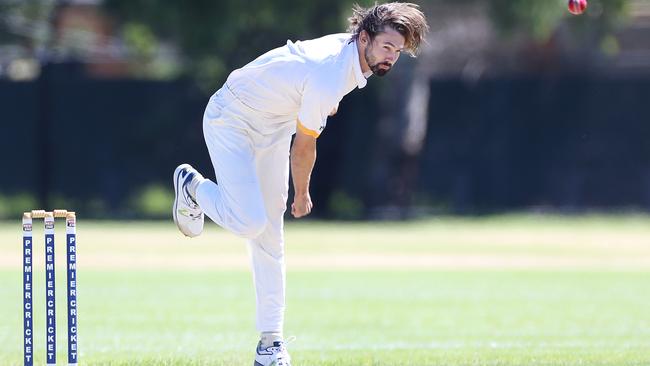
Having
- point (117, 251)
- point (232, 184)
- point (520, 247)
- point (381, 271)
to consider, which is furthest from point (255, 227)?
point (520, 247)

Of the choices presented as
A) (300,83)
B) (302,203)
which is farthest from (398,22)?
(302,203)

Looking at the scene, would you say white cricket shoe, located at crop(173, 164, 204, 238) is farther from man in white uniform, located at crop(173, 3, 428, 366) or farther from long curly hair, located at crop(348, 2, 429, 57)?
long curly hair, located at crop(348, 2, 429, 57)

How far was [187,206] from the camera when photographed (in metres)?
7.73

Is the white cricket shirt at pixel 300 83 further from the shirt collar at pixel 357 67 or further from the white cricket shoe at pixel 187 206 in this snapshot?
the white cricket shoe at pixel 187 206

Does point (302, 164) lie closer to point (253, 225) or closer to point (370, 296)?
point (253, 225)

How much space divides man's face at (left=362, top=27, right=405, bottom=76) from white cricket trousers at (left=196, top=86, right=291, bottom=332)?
29.6 inches

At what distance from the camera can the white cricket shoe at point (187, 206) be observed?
25.3ft

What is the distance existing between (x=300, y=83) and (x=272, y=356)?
5.16ft

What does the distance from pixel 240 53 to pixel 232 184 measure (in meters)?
18.0

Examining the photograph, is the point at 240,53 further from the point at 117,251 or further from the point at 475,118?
the point at 117,251

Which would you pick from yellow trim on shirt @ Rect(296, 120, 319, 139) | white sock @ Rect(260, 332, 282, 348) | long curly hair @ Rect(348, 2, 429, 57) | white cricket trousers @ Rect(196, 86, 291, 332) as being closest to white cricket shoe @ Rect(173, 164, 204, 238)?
white cricket trousers @ Rect(196, 86, 291, 332)

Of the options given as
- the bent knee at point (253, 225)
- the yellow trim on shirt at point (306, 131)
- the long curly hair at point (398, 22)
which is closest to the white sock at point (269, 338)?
the bent knee at point (253, 225)

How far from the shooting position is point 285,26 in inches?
906

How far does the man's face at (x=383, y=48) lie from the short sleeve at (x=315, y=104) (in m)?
0.30
